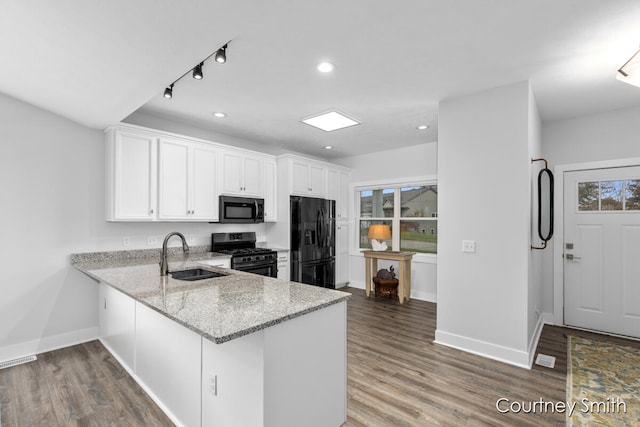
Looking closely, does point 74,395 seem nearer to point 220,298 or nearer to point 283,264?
point 220,298

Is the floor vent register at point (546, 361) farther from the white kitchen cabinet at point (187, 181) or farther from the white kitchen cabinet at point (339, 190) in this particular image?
the white kitchen cabinet at point (187, 181)

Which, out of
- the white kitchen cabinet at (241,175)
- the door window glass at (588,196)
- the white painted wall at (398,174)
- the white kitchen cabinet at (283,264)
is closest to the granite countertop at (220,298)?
the white kitchen cabinet at (241,175)

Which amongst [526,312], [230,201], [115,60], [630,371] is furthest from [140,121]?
[630,371]

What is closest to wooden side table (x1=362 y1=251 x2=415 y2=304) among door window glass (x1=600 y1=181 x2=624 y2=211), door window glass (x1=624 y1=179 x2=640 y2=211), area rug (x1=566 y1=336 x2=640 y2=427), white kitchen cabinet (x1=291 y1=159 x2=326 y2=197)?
white kitchen cabinet (x1=291 y1=159 x2=326 y2=197)

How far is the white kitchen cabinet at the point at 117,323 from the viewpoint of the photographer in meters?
2.41

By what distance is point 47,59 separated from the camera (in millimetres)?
1971

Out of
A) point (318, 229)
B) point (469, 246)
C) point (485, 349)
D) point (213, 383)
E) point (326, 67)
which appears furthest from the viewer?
point (318, 229)

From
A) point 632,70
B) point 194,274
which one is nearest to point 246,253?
point 194,274

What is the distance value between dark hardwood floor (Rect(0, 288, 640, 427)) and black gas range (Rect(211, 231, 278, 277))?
1.54 m

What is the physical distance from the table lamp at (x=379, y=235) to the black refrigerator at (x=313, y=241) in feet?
2.33

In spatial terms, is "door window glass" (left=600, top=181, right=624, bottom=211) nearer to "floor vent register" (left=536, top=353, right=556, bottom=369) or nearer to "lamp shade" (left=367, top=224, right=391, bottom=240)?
"floor vent register" (left=536, top=353, right=556, bottom=369)

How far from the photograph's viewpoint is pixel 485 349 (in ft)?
9.32

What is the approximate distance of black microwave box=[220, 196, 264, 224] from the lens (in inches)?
157

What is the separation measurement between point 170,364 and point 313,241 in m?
3.12
